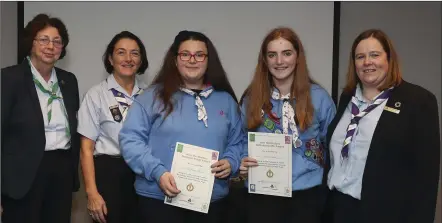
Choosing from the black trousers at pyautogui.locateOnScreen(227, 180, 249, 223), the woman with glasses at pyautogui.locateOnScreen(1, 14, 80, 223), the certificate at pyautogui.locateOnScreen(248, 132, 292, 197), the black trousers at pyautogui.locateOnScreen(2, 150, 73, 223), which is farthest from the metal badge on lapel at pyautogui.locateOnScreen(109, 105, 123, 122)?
the black trousers at pyautogui.locateOnScreen(227, 180, 249, 223)

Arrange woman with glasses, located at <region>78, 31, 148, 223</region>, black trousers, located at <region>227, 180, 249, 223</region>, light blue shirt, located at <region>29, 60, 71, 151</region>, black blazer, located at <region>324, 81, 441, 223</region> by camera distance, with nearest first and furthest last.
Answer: black blazer, located at <region>324, 81, 441, 223</region>
light blue shirt, located at <region>29, 60, 71, 151</region>
woman with glasses, located at <region>78, 31, 148, 223</region>
black trousers, located at <region>227, 180, 249, 223</region>

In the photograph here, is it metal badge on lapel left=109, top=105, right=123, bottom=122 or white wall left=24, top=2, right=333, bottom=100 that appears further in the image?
white wall left=24, top=2, right=333, bottom=100

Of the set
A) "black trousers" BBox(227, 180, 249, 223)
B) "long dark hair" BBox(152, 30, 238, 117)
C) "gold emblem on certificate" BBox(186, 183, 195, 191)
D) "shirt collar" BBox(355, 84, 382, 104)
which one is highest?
"long dark hair" BBox(152, 30, 238, 117)

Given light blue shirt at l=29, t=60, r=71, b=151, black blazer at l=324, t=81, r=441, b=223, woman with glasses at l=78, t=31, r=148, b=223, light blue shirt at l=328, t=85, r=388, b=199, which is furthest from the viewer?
woman with glasses at l=78, t=31, r=148, b=223

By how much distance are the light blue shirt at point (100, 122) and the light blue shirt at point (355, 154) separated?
1267 millimetres

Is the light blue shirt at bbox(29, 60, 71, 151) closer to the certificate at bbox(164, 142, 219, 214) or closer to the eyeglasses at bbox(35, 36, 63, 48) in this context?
the eyeglasses at bbox(35, 36, 63, 48)

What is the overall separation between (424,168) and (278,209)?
741 millimetres

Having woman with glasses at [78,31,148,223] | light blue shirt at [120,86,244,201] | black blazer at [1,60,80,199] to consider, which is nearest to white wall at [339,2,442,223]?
light blue shirt at [120,86,244,201]

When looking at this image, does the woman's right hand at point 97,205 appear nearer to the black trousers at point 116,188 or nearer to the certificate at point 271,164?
the black trousers at point 116,188

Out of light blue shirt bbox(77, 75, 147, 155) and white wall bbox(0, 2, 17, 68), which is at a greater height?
white wall bbox(0, 2, 17, 68)

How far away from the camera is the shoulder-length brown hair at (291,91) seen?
2.24 m

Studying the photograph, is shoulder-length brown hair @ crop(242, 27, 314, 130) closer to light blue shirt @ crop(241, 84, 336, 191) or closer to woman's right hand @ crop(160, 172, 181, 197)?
light blue shirt @ crop(241, 84, 336, 191)

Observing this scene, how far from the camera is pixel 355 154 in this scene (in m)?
2.03

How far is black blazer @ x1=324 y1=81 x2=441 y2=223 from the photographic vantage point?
191 cm
